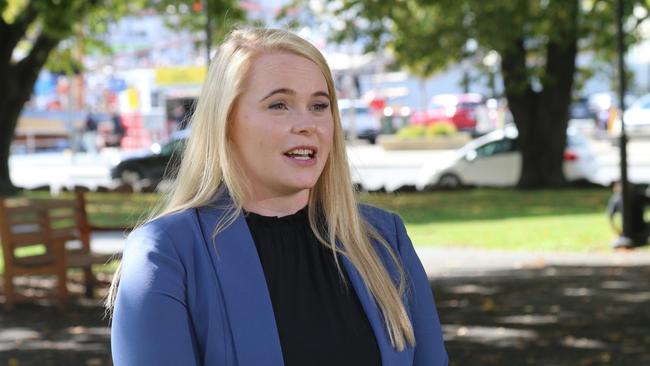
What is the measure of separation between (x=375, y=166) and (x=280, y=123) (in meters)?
32.8

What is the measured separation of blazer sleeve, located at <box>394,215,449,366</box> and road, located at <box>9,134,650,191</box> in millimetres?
23525

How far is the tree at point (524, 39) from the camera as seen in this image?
20469 millimetres

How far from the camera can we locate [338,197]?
102 inches

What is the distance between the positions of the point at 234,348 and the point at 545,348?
6.42m

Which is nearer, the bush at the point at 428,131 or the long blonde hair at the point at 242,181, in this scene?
the long blonde hair at the point at 242,181

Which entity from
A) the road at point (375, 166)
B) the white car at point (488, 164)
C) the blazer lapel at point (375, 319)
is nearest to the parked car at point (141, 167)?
the road at point (375, 166)

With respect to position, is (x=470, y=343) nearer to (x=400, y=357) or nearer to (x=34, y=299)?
(x=34, y=299)

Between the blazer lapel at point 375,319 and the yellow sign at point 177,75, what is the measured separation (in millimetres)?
57322

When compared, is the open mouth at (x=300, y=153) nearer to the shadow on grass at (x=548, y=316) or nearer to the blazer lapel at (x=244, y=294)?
the blazer lapel at (x=244, y=294)

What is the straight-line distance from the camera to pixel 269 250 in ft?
8.00

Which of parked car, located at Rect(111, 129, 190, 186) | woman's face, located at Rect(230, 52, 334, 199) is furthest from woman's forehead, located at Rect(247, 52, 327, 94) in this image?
parked car, located at Rect(111, 129, 190, 186)

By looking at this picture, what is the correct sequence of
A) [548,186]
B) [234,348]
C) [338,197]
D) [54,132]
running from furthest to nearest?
[54,132] → [548,186] → [338,197] → [234,348]

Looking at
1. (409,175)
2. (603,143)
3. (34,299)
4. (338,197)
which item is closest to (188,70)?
(603,143)

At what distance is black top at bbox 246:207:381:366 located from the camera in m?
2.34
